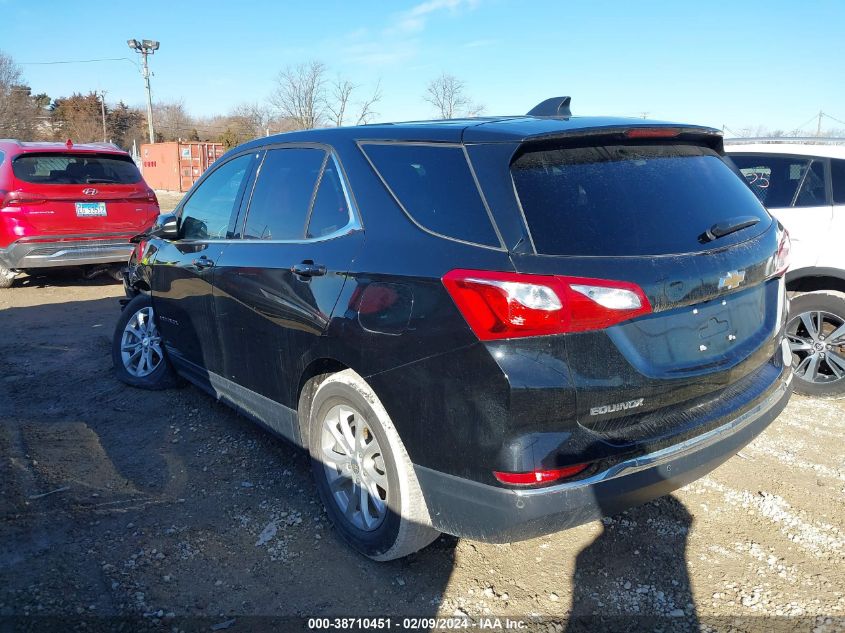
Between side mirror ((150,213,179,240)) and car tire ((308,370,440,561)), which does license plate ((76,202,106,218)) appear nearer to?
side mirror ((150,213,179,240))

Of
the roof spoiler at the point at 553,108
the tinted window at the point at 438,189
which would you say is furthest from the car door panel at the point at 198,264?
the roof spoiler at the point at 553,108

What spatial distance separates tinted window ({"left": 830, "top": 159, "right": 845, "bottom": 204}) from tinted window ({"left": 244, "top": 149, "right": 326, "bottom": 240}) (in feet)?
12.3

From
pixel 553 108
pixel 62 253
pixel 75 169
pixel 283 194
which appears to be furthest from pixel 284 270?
pixel 75 169

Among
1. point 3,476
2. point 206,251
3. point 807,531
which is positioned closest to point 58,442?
point 3,476

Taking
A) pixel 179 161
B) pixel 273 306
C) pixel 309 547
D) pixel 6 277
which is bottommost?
pixel 309 547

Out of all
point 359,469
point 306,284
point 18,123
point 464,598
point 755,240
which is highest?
point 18,123

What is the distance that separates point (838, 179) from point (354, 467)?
4088mm

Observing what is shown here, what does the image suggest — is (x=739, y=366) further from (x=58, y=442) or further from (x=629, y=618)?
(x=58, y=442)

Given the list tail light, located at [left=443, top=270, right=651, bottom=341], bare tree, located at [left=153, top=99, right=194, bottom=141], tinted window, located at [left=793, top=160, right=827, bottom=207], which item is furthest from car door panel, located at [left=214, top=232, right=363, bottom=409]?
bare tree, located at [left=153, top=99, right=194, bottom=141]

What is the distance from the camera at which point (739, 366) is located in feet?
8.09

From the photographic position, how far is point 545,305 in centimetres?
201

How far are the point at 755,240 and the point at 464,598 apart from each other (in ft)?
6.17

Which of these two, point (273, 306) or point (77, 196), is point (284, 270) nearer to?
point (273, 306)

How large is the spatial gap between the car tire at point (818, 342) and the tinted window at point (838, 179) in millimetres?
678
